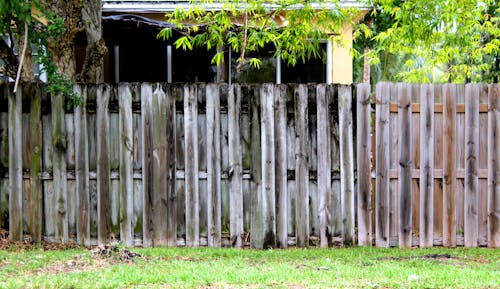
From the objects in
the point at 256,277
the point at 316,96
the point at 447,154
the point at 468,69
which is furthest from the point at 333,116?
the point at 468,69

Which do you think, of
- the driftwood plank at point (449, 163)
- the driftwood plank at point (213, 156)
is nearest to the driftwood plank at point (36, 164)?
the driftwood plank at point (213, 156)

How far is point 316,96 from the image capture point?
21.0 ft

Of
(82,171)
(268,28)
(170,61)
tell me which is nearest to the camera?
(82,171)

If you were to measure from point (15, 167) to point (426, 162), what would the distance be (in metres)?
4.60

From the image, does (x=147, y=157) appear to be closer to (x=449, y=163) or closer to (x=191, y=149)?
(x=191, y=149)

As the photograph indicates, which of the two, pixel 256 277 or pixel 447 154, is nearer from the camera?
pixel 256 277

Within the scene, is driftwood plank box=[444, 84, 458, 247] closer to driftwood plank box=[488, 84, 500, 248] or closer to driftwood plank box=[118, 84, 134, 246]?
driftwood plank box=[488, 84, 500, 248]

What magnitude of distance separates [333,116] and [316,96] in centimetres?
30

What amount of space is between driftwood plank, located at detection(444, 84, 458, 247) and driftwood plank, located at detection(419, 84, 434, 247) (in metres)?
0.15

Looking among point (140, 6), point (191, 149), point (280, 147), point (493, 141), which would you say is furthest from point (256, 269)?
point (140, 6)

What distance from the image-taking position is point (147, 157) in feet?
21.0

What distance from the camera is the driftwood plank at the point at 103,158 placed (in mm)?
6371

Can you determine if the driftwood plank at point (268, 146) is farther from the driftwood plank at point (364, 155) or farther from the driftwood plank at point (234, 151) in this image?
the driftwood plank at point (364, 155)

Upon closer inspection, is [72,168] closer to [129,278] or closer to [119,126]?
[119,126]
